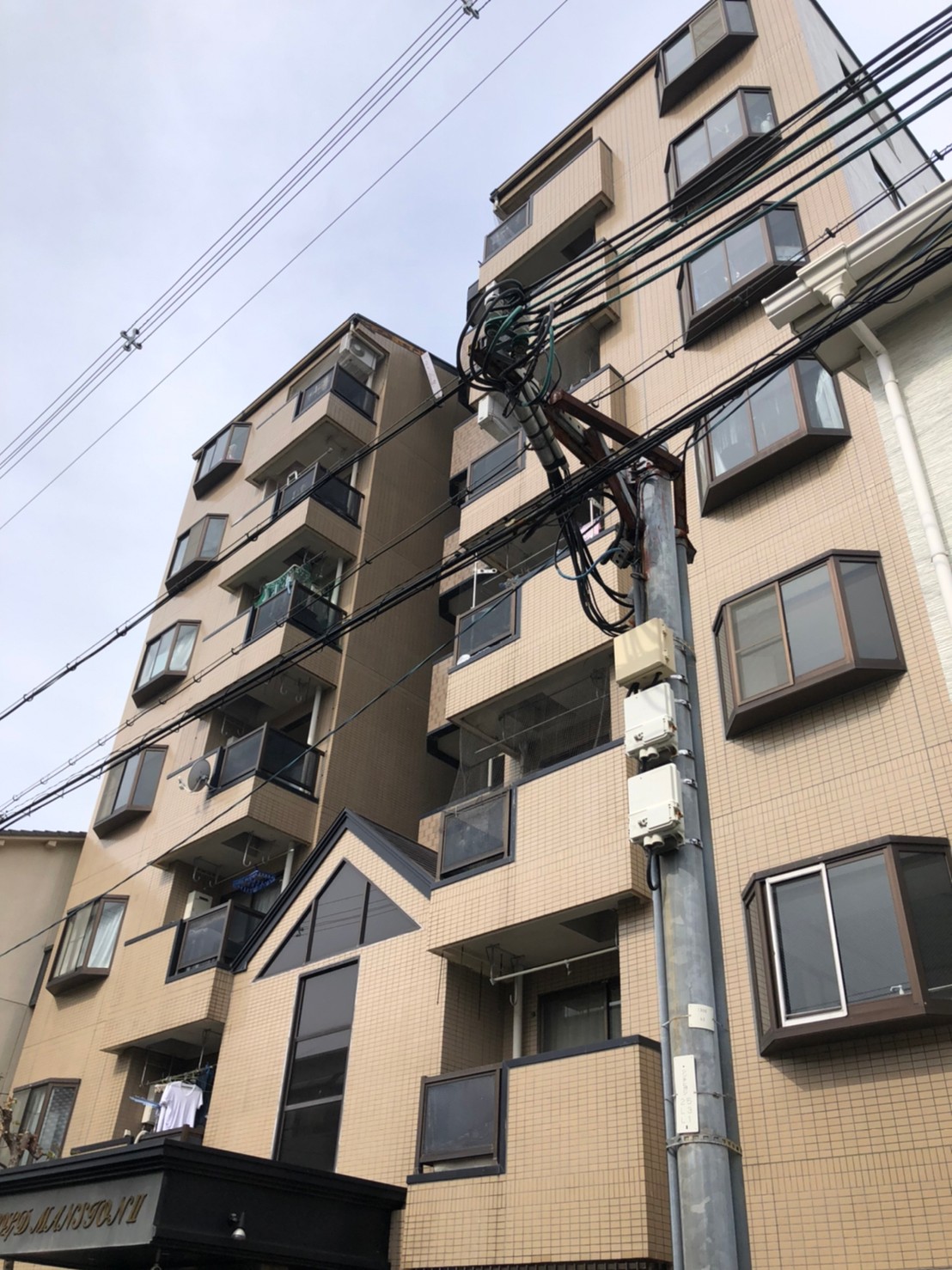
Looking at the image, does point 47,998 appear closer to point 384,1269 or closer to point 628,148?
point 384,1269

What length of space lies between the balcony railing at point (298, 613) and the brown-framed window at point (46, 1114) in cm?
991

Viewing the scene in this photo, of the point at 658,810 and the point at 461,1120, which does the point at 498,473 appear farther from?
the point at 658,810

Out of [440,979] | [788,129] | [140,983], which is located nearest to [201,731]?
[140,983]

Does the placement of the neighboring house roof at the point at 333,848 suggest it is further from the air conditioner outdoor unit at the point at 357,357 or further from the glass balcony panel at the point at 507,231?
the air conditioner outdoor unit at the point at 357,357

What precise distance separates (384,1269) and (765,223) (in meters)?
15.2

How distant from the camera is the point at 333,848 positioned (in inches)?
667

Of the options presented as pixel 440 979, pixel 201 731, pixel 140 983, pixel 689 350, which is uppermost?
pixel 689 350

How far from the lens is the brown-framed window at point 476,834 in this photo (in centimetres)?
1444

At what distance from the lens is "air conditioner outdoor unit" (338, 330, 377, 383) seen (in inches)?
1119

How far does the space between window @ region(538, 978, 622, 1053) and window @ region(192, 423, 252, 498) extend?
20113 millimetres

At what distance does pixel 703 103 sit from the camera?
2056 cm

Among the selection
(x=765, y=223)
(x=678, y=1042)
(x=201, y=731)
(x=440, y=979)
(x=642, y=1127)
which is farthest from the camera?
(x=201, y=731)

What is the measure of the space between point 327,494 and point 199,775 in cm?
738

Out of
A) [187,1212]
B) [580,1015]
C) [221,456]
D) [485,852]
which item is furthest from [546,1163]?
[221,456]
